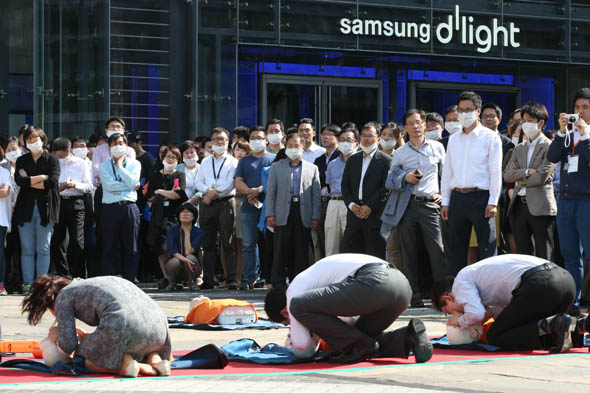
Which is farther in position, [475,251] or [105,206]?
[105,206]

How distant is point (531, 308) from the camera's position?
28.0ft

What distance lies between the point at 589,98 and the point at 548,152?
64 cm

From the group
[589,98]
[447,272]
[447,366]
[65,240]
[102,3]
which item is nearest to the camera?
[447,366]

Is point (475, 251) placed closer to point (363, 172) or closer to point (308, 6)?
point (363, 172)

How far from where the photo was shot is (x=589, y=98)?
11117 millimetres

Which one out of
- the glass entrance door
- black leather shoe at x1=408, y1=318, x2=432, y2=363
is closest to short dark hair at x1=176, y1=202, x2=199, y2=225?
the glass entrance door

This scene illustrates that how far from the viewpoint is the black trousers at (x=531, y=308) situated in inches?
334

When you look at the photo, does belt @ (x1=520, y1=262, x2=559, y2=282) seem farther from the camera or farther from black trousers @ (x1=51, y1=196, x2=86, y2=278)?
black trousers @ (x1=51, y1=196, x2=86, y2=278)

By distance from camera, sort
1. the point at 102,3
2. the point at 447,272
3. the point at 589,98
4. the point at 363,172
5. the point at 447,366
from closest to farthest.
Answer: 1. the point at 447,366
2. the point at 589,98
3. the point at 447,272
4. the point at 363,172
5. the point at 102,3

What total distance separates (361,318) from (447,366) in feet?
2.39

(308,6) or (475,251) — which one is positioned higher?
(308,6)

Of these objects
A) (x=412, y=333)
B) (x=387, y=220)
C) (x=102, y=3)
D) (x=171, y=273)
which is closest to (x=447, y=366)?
(x=412, y=333)

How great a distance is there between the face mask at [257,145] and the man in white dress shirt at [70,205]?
219 centimetres

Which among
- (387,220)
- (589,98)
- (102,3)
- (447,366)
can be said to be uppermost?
(102,3)
